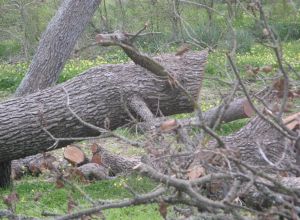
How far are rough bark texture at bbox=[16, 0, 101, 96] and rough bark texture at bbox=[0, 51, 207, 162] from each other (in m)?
1.74

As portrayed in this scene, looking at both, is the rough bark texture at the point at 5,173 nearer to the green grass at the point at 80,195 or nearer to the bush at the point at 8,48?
the green grass at the point at 80,195

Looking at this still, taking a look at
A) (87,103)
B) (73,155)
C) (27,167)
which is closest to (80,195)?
(73,155)

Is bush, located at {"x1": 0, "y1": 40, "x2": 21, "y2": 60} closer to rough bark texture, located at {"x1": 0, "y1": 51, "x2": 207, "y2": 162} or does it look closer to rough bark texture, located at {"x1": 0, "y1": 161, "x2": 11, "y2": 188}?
rough bark texture, located at {"x1": 0, "y1": 161, "x2": 11, "y2": 188}

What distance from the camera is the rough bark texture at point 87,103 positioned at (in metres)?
6.47

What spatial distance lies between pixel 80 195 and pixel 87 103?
836mm

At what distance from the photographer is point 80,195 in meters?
6.56

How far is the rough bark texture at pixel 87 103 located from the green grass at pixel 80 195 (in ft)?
1.45

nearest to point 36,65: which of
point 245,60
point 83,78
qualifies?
point 83,78

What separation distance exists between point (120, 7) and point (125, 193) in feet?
40.6

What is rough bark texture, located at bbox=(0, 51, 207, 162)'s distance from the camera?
6.47 m

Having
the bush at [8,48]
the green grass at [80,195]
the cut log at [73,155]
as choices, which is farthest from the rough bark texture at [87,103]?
the bush at [8,48]

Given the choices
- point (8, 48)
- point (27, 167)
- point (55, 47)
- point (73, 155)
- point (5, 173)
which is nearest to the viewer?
point (73, 155)

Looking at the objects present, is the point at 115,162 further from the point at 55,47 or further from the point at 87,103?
the point at 55,47

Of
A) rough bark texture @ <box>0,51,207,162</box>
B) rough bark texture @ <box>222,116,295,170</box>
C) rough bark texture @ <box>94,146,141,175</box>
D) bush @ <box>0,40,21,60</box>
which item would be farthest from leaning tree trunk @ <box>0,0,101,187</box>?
bush @ <box>0,40,21,60</box>
